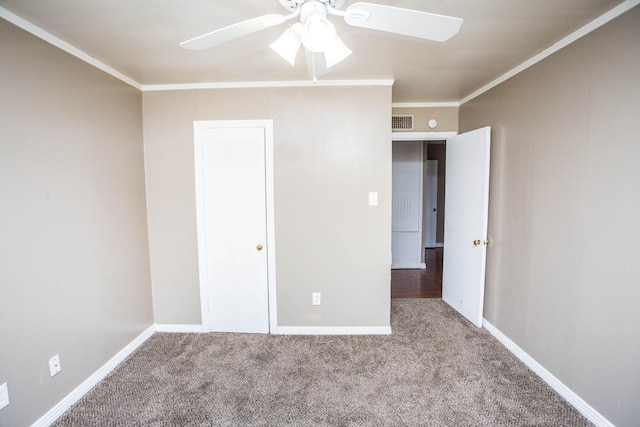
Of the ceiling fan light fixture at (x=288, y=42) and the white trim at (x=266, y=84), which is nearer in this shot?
the ceiling fan light fixture at (x=288, y=42)

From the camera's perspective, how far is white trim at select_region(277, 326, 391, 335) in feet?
8.68

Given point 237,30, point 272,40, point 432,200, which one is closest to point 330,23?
point 237,30

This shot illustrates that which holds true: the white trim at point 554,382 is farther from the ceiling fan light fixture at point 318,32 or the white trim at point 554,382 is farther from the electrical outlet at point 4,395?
the electrical outlet at point 4,395

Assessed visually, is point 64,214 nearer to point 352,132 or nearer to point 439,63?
point 352,132

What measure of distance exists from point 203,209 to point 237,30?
179 centimetres

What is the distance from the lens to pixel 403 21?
42.2 inches

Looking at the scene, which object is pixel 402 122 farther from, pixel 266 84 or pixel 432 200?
pixel 432 200

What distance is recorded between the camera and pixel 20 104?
1547 millimetres

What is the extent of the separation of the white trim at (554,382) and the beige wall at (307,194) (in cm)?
103

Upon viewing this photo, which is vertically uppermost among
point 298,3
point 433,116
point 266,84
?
point 266,84

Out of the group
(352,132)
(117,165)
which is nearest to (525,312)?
(352,132)

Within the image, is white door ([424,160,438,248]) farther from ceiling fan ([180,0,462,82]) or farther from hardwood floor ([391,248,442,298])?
ceiling fan ([180,0,462,82])

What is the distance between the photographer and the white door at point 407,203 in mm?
4645

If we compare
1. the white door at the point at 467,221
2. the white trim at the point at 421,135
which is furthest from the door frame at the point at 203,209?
the white door at the point at 467,221
